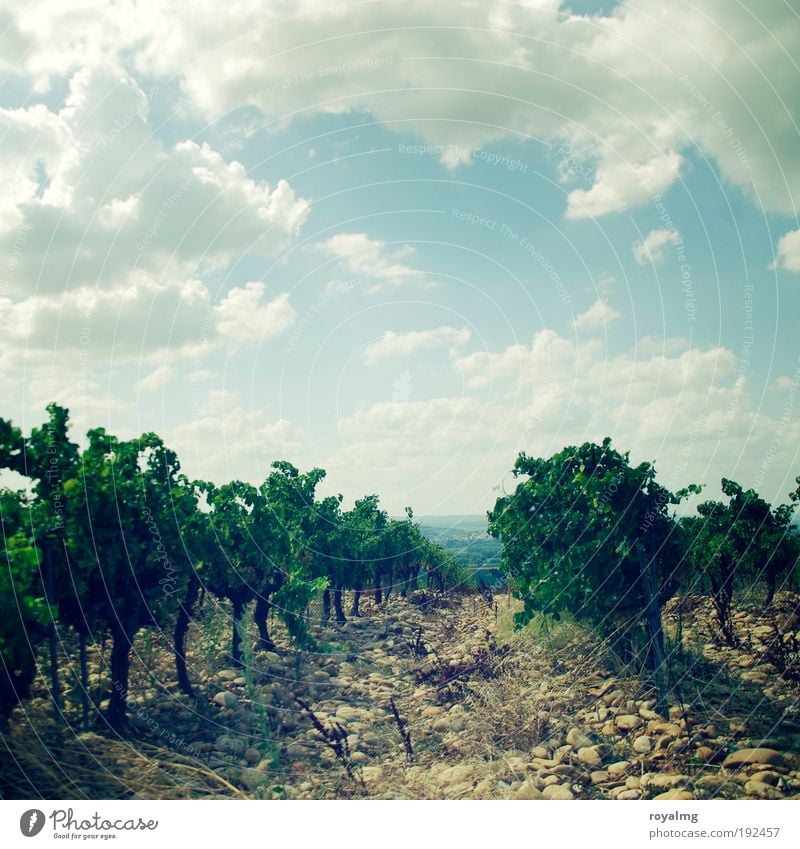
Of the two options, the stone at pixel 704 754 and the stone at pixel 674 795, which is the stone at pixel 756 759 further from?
the stone at pixel 674 795

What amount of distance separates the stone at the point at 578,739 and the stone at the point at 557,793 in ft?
6.73

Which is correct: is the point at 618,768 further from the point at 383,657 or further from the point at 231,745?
the point at 383,657

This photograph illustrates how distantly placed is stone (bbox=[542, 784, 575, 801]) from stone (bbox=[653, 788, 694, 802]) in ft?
6.61

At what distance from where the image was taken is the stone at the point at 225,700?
1959 centimetres

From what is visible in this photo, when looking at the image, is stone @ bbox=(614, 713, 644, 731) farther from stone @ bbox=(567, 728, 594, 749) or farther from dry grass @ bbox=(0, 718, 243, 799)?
dry grass @ bbox=(0, 718, 243, 799)

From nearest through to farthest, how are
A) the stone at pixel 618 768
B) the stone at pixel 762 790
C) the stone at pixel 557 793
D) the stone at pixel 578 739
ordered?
the stone at pixel 762 790 < the stone at pixel 557 793 < the stone at pixel 618 768 < the stone at pixel 578 739

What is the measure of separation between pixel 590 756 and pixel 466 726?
15.0 feet

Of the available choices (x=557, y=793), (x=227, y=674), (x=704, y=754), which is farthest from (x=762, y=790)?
(x=227, y=674)

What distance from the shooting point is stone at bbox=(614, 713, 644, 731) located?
16125mm

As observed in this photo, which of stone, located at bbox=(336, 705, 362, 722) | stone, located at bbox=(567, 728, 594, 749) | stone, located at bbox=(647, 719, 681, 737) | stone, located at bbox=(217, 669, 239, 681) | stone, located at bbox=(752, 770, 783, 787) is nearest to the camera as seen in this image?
stone, located at bbox=(752, 770, 783, 787)

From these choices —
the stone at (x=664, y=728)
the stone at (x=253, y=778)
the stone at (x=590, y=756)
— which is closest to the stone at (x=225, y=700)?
the stone at (x=253, y=778)

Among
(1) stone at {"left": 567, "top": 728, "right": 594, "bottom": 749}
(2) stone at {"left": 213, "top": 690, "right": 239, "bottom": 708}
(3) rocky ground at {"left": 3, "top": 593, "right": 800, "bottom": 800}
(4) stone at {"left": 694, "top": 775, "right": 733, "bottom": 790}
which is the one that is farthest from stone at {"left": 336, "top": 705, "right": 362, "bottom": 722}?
(4) stone at {"left": 694, "top": 775, "right": 733, "bottom": 790}

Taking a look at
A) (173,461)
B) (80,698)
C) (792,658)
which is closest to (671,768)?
(792,658)

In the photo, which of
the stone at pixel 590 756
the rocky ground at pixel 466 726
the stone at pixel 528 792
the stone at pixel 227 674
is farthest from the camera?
the stone at pixel 227 674
